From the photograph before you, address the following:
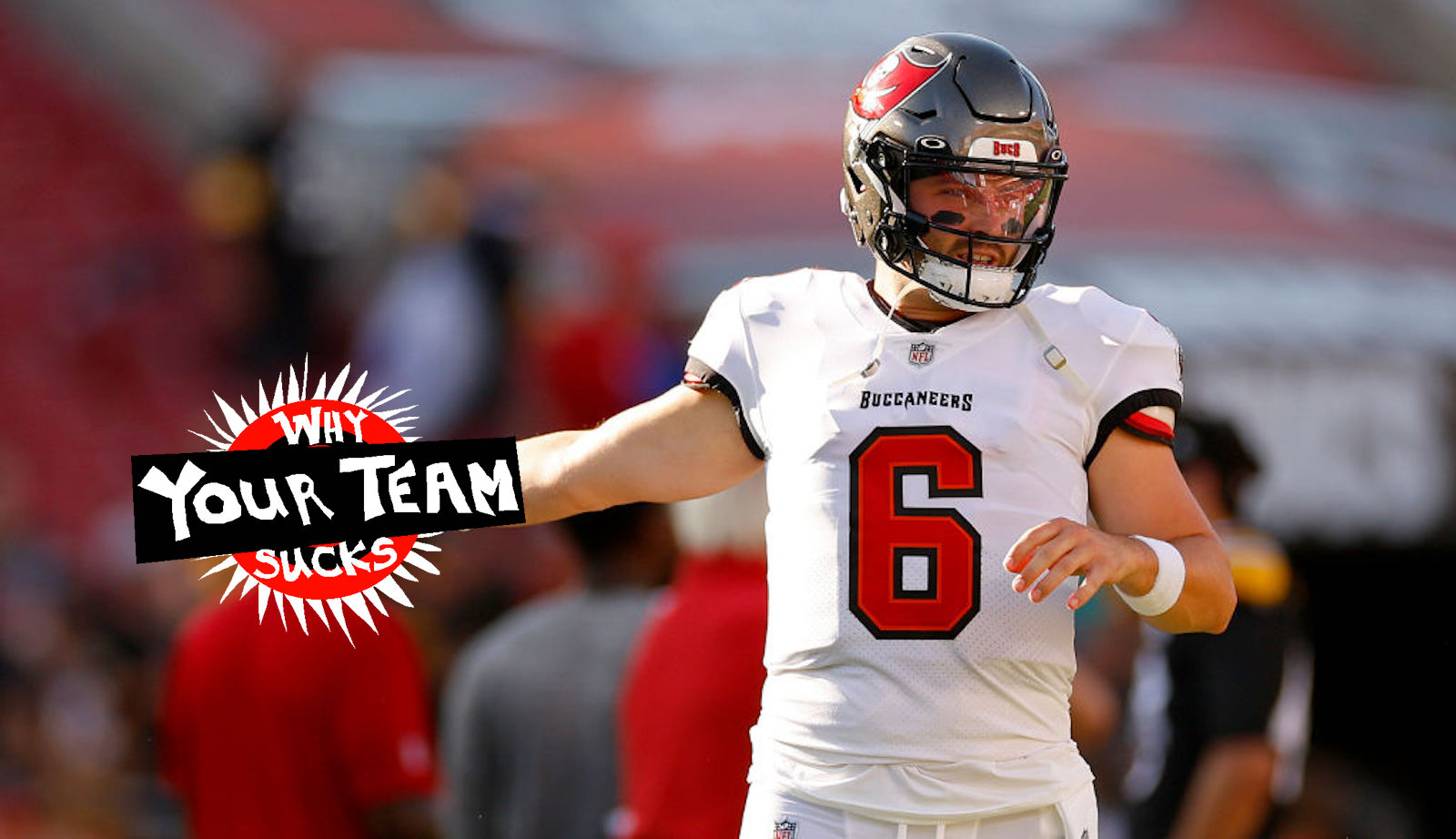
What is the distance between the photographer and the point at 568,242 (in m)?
10.4

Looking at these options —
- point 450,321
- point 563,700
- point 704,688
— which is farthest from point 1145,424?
point 450,321

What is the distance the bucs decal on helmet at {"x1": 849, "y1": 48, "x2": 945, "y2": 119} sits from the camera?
321cm

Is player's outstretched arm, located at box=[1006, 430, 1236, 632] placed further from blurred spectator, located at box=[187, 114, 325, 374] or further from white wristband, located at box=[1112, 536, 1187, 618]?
blurred spectator, located at box=[187, 114, 325, 374]

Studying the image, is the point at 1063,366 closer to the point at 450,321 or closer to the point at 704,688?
the point at 704,688

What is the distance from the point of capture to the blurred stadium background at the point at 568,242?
8.80 meters

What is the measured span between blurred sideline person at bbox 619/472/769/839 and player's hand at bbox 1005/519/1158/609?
1.33 meters

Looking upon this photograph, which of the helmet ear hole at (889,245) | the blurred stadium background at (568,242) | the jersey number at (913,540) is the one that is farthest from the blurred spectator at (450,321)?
the jersey number at (913,540)

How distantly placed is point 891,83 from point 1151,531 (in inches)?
32.0

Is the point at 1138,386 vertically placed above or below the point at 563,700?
above

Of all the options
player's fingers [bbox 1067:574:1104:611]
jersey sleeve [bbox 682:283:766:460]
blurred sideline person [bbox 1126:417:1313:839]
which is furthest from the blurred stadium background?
player's fingers [bbox 1067:574:1104:611]

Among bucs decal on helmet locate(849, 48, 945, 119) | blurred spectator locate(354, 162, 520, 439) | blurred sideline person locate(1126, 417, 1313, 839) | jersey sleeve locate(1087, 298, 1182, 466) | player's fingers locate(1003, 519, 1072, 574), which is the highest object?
blurred spectator locate(354, 162, 520, 439)

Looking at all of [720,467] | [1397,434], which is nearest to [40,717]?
[1397,434]

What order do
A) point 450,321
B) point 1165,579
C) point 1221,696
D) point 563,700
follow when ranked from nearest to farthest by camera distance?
1. point 1165,579
2. point 563,700
3. point 1221,696
4. point 450,321

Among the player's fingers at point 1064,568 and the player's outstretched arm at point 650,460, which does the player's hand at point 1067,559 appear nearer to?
the player's fingers at point 1064,568
